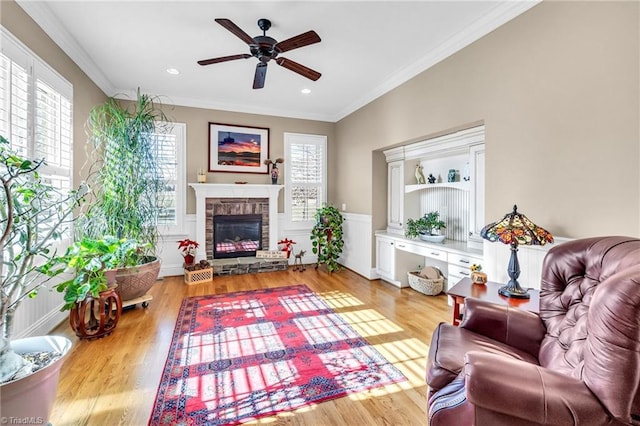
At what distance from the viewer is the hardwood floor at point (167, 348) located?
5.73 feet

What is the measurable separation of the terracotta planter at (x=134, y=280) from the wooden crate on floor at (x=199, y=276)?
3.16 ft

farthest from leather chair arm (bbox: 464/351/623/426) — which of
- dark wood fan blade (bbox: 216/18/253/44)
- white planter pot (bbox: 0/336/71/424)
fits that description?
dark wood fan blade (bbox: 216/18/253/44)

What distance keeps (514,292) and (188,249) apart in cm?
445

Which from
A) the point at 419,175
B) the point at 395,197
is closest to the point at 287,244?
the point at 395,197

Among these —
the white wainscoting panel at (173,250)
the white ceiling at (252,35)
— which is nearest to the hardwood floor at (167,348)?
the white wainscoting panel at (173,250)

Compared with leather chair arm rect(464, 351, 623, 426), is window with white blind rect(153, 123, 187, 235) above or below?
above

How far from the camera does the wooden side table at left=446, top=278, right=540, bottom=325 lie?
202cm

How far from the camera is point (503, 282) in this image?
2.68m

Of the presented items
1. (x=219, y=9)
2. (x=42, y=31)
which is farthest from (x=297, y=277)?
(x=42, y=31)

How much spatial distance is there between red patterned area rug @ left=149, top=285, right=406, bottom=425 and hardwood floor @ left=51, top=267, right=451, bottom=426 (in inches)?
3.6

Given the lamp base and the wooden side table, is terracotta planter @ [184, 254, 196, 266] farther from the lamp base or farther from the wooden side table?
the lamp base

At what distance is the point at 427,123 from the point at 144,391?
144 inches

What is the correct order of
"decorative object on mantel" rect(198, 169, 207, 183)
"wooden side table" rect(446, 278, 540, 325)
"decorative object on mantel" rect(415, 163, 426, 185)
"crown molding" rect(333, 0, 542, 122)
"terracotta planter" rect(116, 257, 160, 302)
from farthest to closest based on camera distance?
"decorative object on mantel" rect(198, 169, 207, 183), "decorative object on mantel" rect(415, 163, 426, 185), "terracotta planter" rect(116, 257, 160, 302), "crown molding" rect(333, 0, 542, 122), "wooden side table" rect(446, 278, 540, 325)

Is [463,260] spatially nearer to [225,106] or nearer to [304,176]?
[304,176]
